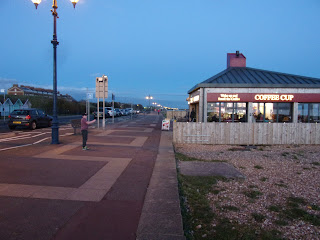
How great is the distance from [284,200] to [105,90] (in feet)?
58.2

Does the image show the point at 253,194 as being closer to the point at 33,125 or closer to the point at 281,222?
the point at 281,222

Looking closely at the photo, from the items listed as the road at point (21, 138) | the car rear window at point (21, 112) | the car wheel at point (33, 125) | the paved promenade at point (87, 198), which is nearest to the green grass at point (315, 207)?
the paved promenade at point (87, 198)

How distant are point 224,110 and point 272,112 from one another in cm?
360

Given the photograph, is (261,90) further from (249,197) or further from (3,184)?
(3,184)

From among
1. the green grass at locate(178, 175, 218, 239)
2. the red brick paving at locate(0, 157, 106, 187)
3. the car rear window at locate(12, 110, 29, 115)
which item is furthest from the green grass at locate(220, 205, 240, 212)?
the car rear window at locate(12, 110, 29, 115)

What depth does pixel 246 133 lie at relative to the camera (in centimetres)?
1401

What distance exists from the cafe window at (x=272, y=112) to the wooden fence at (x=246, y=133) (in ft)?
18.5

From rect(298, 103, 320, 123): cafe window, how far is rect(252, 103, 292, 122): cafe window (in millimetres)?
758

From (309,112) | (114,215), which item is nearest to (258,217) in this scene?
(114,215)

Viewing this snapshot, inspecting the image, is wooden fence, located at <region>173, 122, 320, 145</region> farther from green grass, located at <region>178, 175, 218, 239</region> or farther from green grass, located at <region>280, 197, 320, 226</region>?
green grass, located at <region>280, 197, 320, 226</region>

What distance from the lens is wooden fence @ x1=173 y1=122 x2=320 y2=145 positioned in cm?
1398

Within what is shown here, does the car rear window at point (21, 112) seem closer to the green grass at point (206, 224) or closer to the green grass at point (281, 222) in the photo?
the green grass at point (206, 224)

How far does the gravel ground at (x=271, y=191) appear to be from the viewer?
4.21 meters

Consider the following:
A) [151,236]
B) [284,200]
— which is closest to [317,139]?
[284,200]
